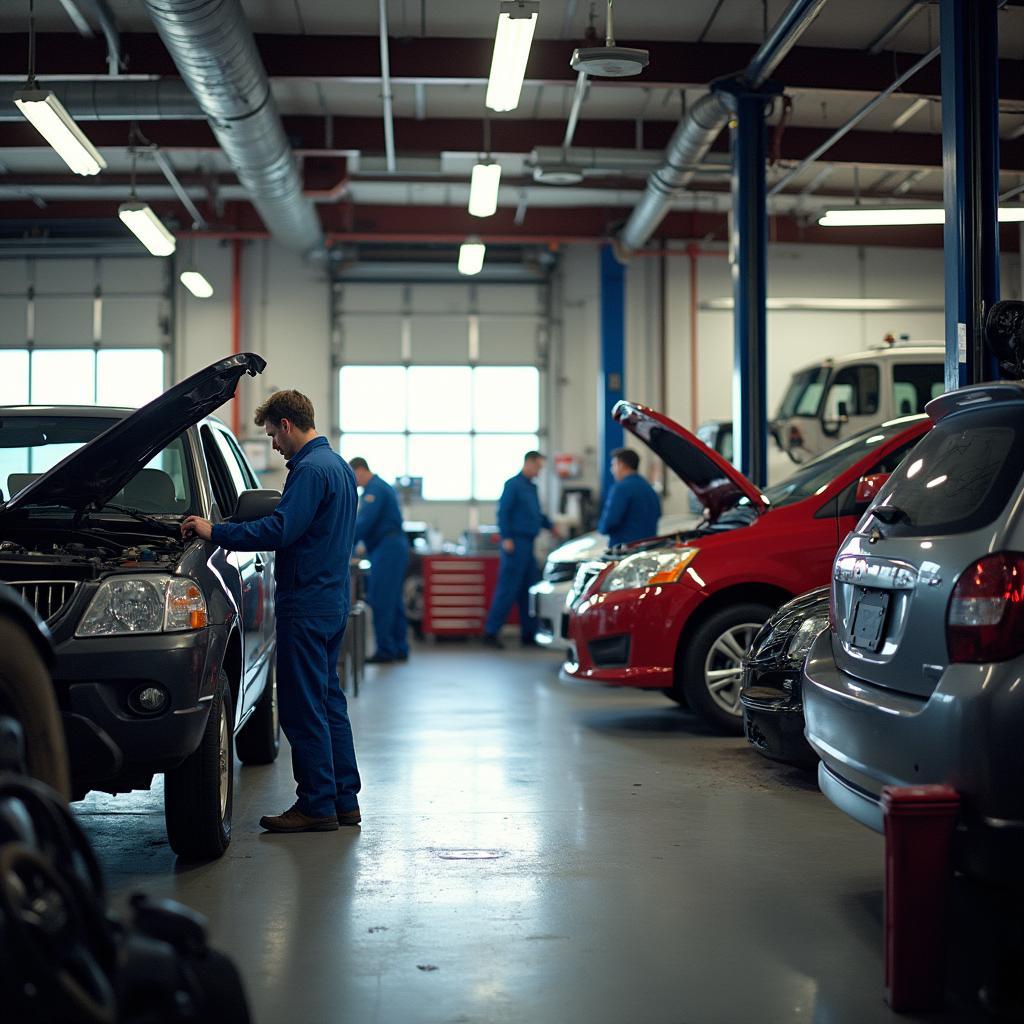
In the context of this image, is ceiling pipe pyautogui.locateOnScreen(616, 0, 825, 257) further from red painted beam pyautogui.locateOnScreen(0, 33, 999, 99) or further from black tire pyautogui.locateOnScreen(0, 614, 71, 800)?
black tire pyautogui.locateOnScreen(0, 614, 71, 800)

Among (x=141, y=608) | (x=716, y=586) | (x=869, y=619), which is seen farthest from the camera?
(x=716, y=586)

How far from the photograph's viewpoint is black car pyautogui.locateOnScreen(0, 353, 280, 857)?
357 cm

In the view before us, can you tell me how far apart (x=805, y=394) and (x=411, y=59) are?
16.0 ft

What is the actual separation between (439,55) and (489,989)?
27.9 ft

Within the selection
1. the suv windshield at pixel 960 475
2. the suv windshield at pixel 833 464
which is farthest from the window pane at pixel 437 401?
the suv windshield at pixel 960 475

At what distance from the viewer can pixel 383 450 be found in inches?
659

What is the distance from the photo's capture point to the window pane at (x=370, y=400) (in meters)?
16.7

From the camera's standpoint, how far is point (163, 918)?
1.94 m

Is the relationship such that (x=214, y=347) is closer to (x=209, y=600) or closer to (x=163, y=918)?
(x=209, y=600)

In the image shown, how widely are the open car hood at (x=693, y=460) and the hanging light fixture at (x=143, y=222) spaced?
637 centimetres

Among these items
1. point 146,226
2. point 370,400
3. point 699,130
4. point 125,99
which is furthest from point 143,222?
point 699,130

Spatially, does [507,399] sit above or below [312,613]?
above

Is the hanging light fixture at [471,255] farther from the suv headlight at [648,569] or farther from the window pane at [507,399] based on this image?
the suv headlight at [648,569]

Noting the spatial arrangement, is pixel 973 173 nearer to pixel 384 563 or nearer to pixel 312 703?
pixel 312 703
